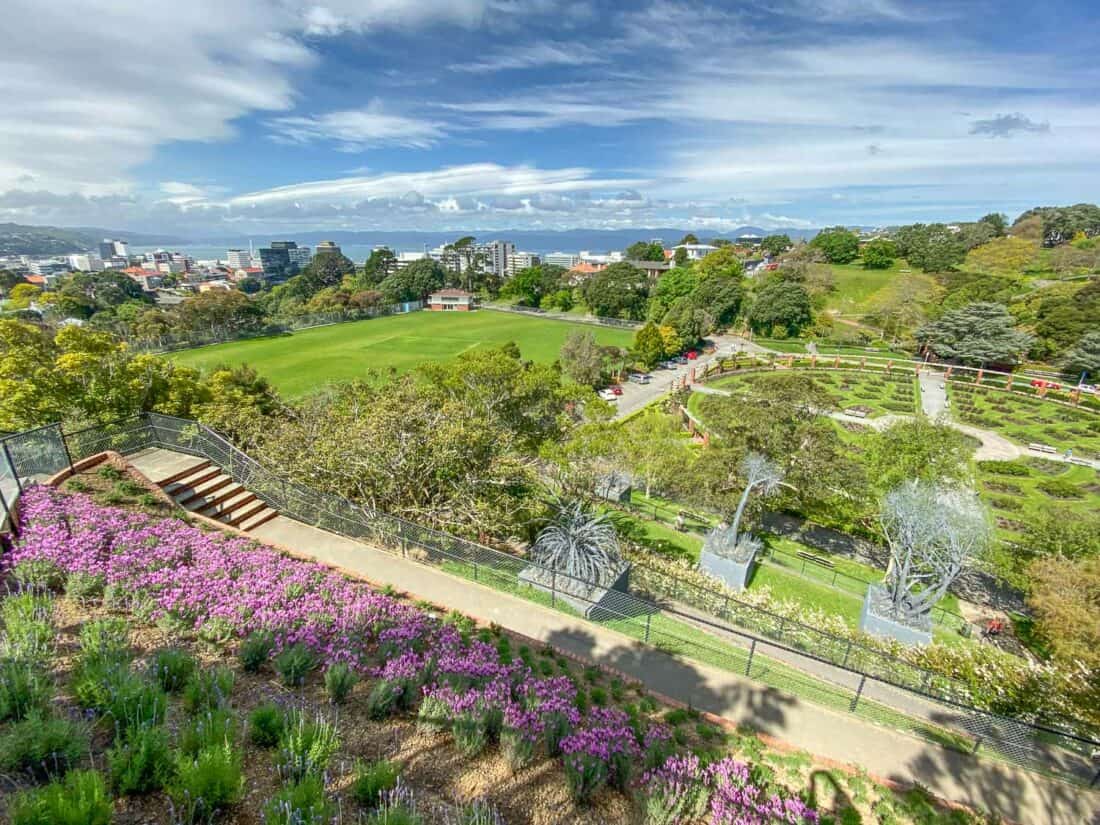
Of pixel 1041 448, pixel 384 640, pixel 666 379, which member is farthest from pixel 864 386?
pixel 384 640

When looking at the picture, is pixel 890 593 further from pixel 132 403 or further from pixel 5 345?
pixel 5 345

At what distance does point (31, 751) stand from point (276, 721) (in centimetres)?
180

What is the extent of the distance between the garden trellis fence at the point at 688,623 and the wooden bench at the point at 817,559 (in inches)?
287

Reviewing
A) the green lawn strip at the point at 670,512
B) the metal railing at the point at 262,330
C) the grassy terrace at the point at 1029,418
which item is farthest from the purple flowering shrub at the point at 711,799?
the metal railing at the point at 262,330

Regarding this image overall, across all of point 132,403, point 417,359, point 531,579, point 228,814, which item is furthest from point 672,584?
point 417,359

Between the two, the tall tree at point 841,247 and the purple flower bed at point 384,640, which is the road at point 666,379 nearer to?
the purple flower bed at point 384,640

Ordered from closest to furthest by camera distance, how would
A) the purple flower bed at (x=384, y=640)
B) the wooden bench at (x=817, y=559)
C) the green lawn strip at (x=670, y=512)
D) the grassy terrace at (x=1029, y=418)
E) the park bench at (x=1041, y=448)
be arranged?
1. the purple flower bed at (x=384, y=640)
2. the wooden bench at (x=817, y=559)
3. the green lawn strip at (x=670, y=512)
4. the park bench at (x=1041, y=448)
5. the grassy terrace at (x=1029, y=418)

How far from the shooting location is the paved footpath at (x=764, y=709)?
23.0 ft

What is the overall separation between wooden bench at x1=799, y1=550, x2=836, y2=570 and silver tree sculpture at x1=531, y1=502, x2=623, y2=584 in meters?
10.5

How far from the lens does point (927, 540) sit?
1472 centimetres

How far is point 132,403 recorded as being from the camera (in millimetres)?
16062

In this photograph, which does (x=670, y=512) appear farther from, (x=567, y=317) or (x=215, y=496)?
(x=567, y=317)

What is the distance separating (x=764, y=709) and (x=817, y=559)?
45.8 ft

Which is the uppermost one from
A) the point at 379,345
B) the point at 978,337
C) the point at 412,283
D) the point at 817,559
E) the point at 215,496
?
the point at 412,283
